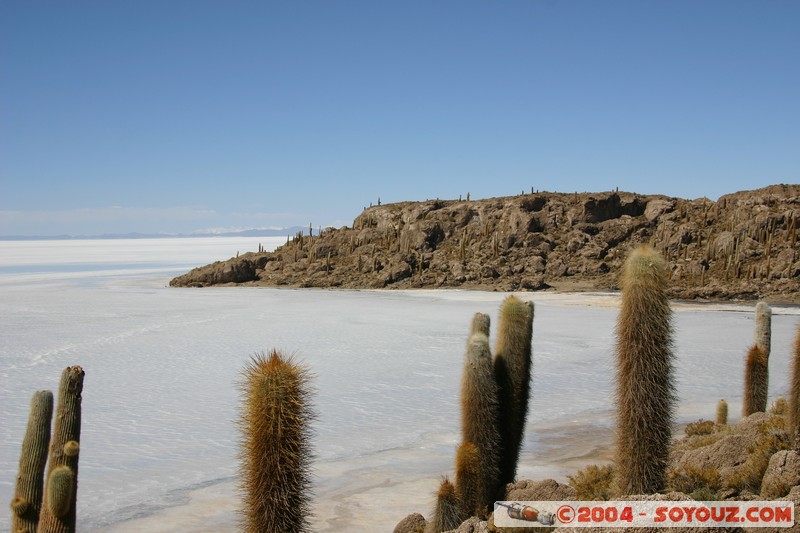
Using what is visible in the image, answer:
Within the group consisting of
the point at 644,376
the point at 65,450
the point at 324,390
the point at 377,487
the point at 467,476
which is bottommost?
the point at 377,487

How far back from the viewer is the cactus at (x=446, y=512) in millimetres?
6891

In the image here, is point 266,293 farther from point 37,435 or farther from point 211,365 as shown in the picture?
point 37,435

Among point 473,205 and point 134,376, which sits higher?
point 473,205

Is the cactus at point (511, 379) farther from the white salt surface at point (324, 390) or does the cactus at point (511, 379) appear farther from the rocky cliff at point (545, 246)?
the rocky cliff at point (545, 246)

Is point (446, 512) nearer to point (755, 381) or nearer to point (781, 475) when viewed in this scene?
point (781, 475)

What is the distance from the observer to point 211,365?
723 inches

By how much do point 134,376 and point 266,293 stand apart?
27.8 meters

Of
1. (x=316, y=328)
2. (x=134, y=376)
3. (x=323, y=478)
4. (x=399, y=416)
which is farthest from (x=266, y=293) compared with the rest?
(x=323, y=478)

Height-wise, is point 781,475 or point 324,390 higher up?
point 781,475

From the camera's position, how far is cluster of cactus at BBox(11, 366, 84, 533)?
548 cm

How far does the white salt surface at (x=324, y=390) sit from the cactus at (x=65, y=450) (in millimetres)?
2832

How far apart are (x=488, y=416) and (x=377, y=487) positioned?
2740 millimetres

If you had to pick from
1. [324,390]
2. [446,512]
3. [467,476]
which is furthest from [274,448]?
[324,390]

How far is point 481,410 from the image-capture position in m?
7.64
